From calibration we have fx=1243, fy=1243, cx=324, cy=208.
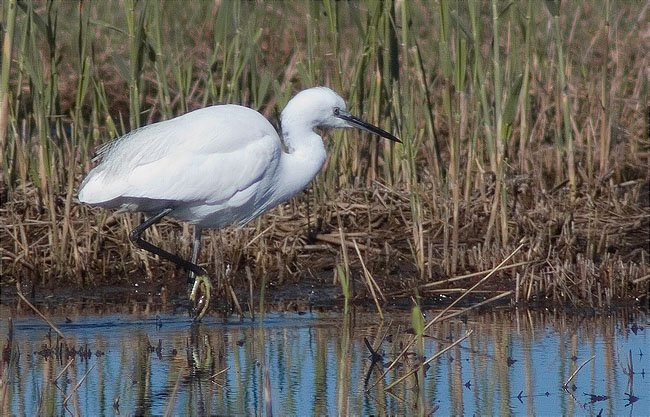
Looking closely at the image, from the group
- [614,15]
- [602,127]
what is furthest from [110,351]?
[614,15]

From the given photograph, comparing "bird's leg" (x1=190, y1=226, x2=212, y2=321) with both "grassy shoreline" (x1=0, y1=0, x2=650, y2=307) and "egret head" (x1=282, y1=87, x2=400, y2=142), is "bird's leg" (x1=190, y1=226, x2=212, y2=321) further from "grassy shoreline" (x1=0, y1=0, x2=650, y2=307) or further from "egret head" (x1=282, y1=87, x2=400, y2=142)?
"egret head" (x1=282, y1=87, x2=400, y2=142)

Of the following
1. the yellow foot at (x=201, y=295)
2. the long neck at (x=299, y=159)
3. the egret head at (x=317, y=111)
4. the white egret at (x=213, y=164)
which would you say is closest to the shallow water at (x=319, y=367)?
the yellow foot at (x=201, y=295)

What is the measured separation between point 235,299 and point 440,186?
5.83 ft

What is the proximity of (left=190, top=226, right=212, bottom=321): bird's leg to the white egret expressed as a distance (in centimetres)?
1

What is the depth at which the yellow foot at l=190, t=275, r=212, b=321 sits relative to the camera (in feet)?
20.6

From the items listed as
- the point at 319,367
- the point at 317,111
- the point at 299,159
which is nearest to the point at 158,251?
the point at 299,159

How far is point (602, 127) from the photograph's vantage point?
325 inches

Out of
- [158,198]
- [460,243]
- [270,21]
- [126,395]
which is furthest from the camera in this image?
[270,21]

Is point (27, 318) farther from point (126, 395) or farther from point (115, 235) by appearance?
point (126, 395)

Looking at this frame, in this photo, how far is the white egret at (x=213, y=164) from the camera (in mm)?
6148

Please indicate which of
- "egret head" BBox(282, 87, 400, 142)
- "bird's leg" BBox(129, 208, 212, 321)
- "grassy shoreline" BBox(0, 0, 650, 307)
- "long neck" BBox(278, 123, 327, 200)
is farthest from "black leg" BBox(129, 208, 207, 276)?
"egret head" BBox(282, 87, 400, 142)

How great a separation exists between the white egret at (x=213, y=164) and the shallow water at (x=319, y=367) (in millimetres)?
547

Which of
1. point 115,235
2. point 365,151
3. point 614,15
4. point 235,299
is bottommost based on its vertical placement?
point 235,299

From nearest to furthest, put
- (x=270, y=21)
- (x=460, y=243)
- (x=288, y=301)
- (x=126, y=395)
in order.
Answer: (x=126, y=395)
(x=288, y=301)
(x=460, y=243)
(x=270, y=21)
